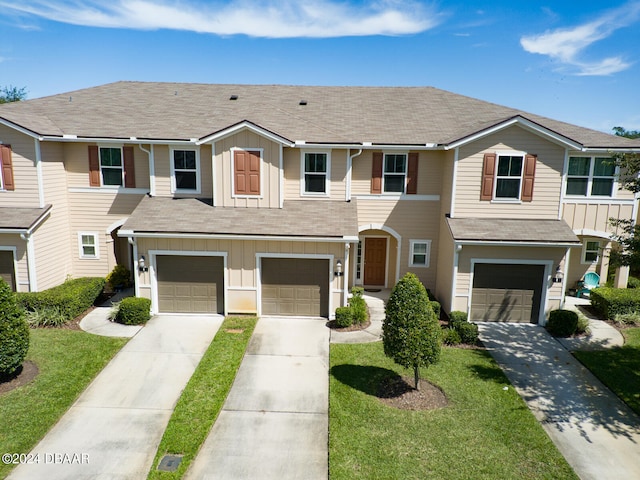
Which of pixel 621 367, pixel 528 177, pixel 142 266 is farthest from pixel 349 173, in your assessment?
pixel 621 367

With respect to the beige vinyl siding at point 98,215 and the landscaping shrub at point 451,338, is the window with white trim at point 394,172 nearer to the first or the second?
the landscaping shrub at point 451,338

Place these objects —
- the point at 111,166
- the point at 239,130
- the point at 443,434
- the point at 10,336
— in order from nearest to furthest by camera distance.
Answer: the point at 443,434 < the point at 10,336 < the point at 239,130 < the point at 111,166

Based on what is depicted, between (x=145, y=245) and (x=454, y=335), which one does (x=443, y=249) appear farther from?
(x=145, y=245)

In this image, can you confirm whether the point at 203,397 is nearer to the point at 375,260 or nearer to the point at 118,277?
the point at 118,277

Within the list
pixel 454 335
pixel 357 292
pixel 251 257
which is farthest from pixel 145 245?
pixel 454 335

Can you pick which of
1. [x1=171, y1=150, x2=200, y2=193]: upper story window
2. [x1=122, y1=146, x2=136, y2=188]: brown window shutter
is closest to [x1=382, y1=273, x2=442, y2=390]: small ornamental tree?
[x1=171, y1=150, x2=200, y2=193]: upper story window

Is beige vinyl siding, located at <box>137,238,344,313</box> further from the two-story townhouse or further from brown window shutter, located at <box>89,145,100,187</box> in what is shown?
brown window shutter, located at <box>89,145,100,187</box>
